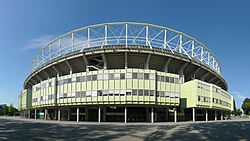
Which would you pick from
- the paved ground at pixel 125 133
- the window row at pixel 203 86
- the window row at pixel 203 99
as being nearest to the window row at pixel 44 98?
the paved ground at pixel 125 133

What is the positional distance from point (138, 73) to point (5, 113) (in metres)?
124

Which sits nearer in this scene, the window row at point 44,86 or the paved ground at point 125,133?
the paved ground at point 125,133

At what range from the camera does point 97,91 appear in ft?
137

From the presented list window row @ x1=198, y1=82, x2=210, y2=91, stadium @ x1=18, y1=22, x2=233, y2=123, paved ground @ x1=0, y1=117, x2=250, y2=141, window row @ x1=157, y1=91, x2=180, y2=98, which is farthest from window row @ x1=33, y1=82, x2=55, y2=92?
window row @ x1=198, y1=82, x2=210, y2=91

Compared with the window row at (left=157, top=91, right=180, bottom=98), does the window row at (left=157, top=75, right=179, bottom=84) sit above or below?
above

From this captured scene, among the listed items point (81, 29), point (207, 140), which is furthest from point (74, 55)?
point (207, 140)

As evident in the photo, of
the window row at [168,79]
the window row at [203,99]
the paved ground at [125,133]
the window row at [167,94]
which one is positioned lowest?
the paved ground at [125,133]

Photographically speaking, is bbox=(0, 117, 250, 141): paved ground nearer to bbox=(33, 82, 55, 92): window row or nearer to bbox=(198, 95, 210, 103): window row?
bbox=(198, 95, 210, 103): window row

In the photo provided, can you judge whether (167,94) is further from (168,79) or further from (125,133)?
(125,133)

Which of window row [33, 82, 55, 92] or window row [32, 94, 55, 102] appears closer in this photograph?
window row [32, 94, 55, 102]

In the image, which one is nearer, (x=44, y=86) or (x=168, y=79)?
(x=168, y=79)

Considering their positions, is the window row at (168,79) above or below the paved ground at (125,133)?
above

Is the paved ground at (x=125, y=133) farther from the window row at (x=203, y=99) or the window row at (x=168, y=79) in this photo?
the window row at (x=203, y=99)

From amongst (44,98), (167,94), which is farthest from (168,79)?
(44,98)
